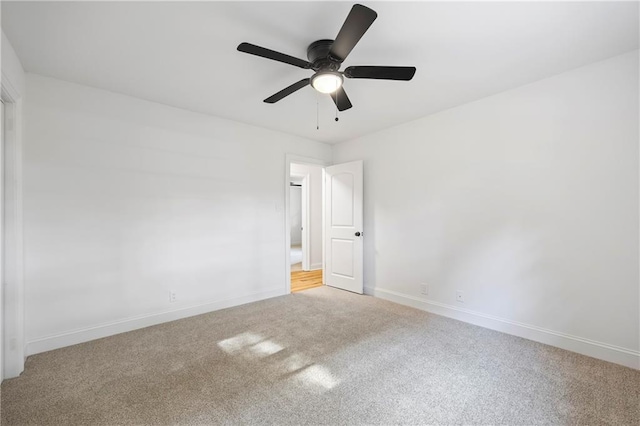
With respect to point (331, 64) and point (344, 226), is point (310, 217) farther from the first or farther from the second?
point (331, 64)

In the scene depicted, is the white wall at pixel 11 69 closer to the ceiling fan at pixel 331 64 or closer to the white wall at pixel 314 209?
the ceiling fan at pixel 331 64

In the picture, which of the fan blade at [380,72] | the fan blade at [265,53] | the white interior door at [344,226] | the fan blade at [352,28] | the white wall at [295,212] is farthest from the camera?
the white wall at [295,212]

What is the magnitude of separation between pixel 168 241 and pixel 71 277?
2.87 feet

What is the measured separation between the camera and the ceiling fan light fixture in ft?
6.42

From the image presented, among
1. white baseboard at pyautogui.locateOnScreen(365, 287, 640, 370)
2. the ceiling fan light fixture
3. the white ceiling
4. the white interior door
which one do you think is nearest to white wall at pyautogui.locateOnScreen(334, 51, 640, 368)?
white baseboard at pyautogui.locateOnScreen(365, 287, 640, 370)

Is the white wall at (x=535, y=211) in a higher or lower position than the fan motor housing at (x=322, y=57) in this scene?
lower

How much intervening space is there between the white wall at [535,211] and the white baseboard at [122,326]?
7.88ft

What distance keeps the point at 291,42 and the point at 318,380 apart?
250 centimetres

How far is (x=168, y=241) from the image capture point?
317 cm

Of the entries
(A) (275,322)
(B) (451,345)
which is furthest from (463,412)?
(A) (275,322)

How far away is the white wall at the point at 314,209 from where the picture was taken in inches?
239

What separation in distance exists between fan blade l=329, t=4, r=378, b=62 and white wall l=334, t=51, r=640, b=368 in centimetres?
206

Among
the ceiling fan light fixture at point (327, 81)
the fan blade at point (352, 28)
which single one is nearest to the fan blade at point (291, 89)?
the ceiling fan light fixture at point (327, 81)

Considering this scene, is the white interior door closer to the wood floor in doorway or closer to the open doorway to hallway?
the wood floor in doorway
